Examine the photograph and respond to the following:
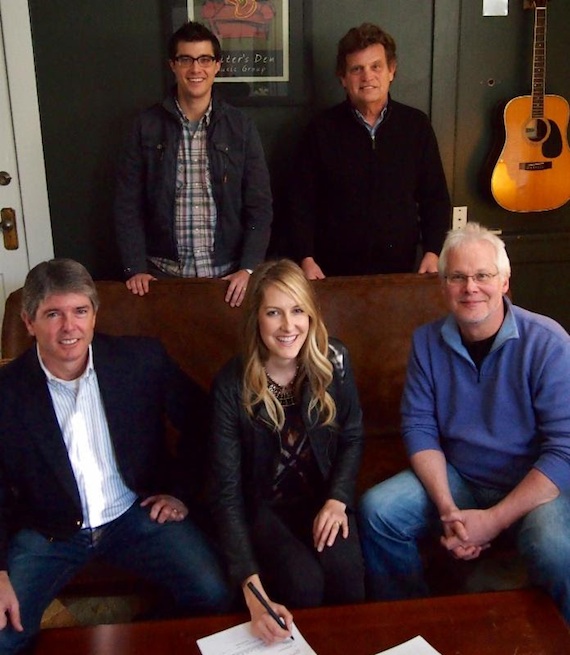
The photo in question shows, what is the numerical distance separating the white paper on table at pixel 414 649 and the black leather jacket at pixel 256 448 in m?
0.47

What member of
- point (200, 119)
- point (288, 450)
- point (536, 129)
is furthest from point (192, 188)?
point (536, 129)

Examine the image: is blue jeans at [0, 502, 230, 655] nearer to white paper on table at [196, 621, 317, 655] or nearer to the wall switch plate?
white paper on table at [196, 621, 317, 655]

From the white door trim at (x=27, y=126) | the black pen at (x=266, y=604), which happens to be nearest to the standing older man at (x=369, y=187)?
the white door trim at (x=27, y=126)

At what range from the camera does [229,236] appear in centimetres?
257

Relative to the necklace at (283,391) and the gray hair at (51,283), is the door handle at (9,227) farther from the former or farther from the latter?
the necklace at (283,391)

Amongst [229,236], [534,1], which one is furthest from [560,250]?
[229,236]

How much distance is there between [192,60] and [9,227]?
3.66ft

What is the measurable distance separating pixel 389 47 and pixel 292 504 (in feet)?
5.38

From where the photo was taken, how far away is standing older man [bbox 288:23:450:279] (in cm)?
266

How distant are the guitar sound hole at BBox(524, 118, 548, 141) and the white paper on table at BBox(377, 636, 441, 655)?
220 centimetres

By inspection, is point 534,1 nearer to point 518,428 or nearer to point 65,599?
point 518,428

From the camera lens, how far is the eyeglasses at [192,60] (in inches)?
92.3

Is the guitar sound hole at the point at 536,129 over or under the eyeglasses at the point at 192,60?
under

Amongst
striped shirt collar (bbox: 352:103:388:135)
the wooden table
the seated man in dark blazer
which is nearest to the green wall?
striped shirt collar (bbox: 352:103:388:135)
